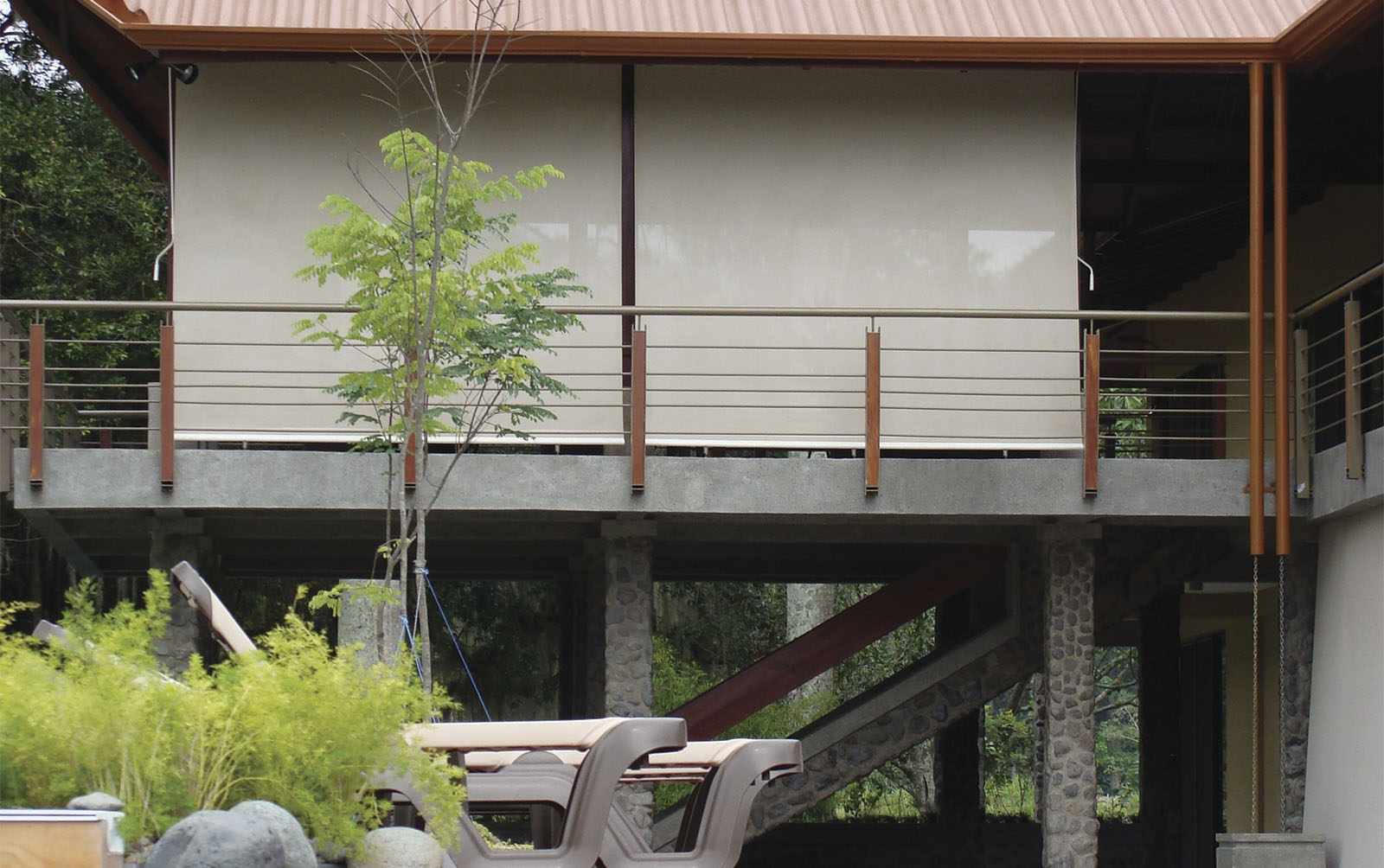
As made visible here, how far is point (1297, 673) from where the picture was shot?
1149cm

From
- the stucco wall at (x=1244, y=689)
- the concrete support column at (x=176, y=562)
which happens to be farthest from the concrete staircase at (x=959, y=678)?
the concrete support column at (x=176, y=562)

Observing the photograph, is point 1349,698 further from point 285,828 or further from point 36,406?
point 36,406

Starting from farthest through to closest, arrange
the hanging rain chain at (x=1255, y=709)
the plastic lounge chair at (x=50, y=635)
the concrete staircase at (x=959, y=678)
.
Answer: the concrete staircase at (x=959, y=678) < the hanging rain chain at (x=1255, y=709) < the plastic lounge chair at (x=50, y=635)

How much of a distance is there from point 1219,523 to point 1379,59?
126 inches

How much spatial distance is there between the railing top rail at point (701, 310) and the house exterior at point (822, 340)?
47mm

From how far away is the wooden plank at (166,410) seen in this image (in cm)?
1012

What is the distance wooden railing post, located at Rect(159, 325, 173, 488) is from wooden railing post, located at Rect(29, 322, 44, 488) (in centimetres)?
68

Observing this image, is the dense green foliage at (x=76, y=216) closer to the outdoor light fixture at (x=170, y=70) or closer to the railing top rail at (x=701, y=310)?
the outdoor light fixture at (x=170, y=70)

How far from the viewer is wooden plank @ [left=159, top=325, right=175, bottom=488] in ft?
33.2

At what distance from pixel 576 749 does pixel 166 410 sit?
15.2 ft

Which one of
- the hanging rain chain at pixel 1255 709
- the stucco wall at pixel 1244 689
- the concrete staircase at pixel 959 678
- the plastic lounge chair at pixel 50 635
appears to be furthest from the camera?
the stucco wall at pixel 1244 689

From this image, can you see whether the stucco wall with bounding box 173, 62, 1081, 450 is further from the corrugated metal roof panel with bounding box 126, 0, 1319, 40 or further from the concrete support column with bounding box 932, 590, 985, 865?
the concrete support column with bounding box 932, 590, 985, 865

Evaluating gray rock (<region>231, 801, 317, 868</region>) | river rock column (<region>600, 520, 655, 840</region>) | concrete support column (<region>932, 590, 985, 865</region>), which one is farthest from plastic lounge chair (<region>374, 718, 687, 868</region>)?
concrete support column (<region>932, 590, 985, 865</region>)

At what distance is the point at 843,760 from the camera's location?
12367 mm
